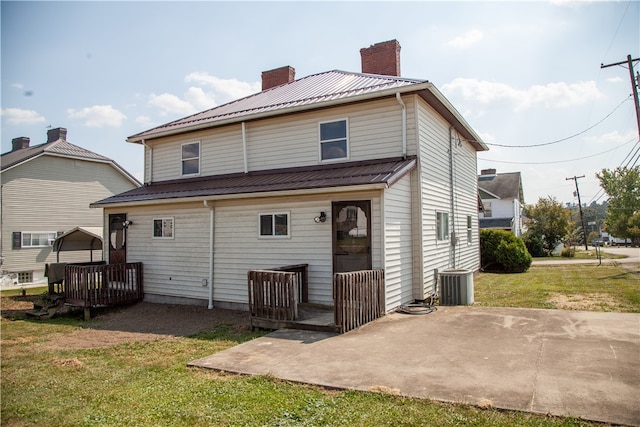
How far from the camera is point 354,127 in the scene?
1119cm

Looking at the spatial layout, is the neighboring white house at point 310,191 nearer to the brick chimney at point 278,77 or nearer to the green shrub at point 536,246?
the brick chimney at point 278,77

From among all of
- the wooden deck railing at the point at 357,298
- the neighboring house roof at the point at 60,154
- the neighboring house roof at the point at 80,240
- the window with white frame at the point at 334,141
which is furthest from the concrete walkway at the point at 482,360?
the neighboring house roof at the point at 60,154

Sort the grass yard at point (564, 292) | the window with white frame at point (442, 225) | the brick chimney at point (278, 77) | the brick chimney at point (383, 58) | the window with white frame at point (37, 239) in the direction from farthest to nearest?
1. the window with white frame at point (37, 239)
2. the brick chimney at point (278, 77)
3. the brick chimney at point (383, 58)
4. the window with white frame at point (442, 225)
5. the grass yard at point (564, 292)

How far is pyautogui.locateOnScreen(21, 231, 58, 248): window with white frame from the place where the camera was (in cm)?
2253

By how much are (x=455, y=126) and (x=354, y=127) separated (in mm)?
4587

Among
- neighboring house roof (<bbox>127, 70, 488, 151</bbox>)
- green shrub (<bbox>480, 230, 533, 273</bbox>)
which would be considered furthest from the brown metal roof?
green shrub (<bbox>480, 230, 533, 273</bbox>)

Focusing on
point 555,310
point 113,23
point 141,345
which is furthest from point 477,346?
point 113,23

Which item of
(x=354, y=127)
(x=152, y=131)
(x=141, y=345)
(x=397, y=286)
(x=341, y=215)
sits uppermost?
(x=152, y=131)

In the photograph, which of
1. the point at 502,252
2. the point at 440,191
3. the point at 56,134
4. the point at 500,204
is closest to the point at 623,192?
the point at 500,204

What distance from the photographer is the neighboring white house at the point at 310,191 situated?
9.76 m

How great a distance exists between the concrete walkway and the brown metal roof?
5.80 metres

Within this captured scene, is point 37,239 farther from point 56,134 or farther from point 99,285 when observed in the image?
point 99,285

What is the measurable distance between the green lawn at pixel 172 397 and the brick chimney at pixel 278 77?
467 inches

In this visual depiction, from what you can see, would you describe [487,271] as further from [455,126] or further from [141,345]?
[141,345]
